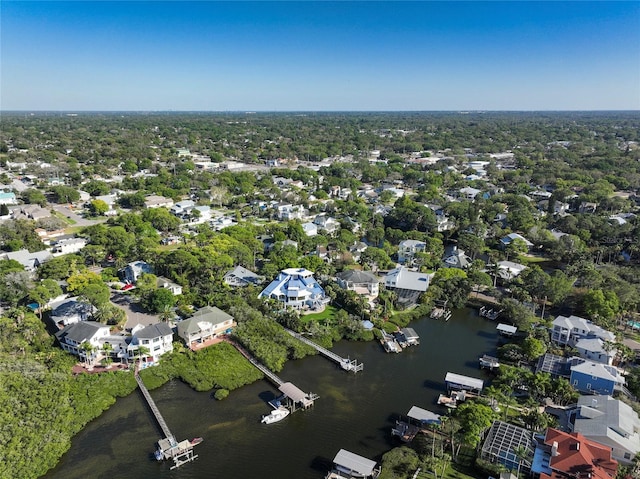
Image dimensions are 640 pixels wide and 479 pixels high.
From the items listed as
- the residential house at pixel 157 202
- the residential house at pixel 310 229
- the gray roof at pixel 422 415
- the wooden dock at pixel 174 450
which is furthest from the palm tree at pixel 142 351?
the residential house at pixel 157 202

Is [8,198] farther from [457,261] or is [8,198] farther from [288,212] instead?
[457,261]

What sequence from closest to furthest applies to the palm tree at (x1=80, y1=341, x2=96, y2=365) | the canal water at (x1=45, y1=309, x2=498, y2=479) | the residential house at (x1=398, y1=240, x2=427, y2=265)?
the canal water at (x1=45, y1=309, x2=498, y2=479)
the palm tree at (x1=80, y1=341, x2=96, y2=365)
the residential house at (x1=398, y1=240, x2=427, y2=265)

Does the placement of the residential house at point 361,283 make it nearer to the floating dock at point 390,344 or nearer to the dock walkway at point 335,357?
the floating dock at point 390,344

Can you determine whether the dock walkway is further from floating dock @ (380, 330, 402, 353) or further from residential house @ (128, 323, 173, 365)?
residential house @ (128, 323, 173, 365)

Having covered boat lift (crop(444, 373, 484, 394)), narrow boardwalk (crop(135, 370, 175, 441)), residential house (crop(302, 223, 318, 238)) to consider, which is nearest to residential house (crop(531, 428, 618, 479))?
covered boat lift (crop(444, 373, 484, 394))

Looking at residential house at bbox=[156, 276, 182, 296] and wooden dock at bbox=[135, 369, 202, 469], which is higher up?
residential house at bbox=[156, 276, 182, 296]

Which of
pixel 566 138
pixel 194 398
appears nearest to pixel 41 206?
pixel 194 398
